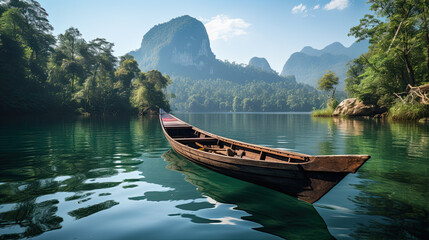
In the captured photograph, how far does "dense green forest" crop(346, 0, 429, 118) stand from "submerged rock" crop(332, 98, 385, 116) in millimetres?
1566

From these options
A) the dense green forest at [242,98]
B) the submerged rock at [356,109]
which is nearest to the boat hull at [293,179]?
the submerged rock at [356,109]

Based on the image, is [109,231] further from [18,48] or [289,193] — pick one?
[18,48]

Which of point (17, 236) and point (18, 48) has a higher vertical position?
point (18, 48)

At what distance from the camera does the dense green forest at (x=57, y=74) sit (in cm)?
3939

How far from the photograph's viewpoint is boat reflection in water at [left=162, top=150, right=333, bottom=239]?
12.5 ft

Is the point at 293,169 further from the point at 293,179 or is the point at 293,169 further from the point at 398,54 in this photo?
the point at 398,54

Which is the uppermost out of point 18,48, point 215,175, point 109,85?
point 18,48

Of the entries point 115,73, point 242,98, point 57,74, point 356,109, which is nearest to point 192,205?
point 356,109

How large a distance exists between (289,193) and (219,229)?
2069mm

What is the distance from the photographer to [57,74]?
4925 centimetres

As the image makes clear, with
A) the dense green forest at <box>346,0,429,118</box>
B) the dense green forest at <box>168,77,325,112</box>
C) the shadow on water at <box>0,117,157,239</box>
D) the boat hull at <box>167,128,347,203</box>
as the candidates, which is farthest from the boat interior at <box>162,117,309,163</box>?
the dense green forest at <box>168,77,325,112</box>

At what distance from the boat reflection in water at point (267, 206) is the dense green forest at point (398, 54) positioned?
89.6 ft

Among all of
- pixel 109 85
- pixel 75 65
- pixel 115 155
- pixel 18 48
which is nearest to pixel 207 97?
pixel 109 85

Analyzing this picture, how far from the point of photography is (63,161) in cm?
901
